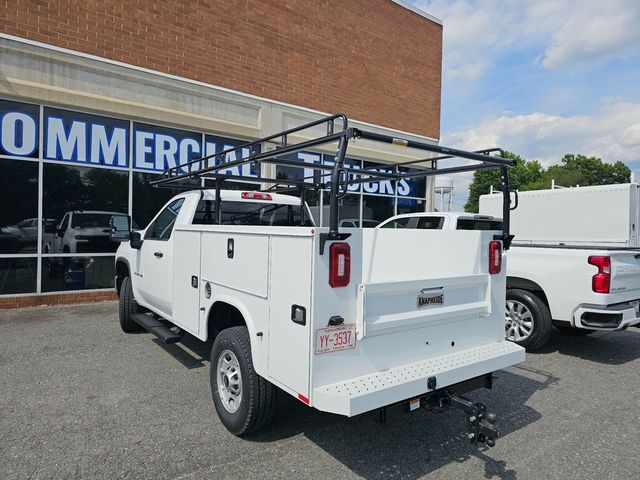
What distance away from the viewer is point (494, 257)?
3.78 meters

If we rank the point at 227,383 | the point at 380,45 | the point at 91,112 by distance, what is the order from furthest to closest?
the point at 380,45, the point at 91,112, the point at 227,383

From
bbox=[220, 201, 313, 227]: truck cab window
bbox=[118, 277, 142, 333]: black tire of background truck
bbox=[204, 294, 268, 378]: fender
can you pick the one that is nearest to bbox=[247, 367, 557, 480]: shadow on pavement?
bbox=[204, 294, 268, 378]: fender

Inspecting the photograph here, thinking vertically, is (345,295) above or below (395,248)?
below

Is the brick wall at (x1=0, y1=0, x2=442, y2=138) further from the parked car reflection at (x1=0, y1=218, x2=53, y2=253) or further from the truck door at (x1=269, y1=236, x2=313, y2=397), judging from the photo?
the truck door at (x1=269, y1=236, x2=313, y2=397)

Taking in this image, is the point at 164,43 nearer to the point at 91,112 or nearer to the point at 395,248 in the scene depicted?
the point at 91,112

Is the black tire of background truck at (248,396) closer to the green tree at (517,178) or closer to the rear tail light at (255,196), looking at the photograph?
the rear tail light at (255,196)

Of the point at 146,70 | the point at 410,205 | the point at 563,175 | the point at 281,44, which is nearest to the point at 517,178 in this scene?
the point at 563,175

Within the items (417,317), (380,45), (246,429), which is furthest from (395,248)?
(380,45)

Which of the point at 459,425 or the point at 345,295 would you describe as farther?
the point at 459,425

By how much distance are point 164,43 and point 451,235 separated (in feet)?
29.3

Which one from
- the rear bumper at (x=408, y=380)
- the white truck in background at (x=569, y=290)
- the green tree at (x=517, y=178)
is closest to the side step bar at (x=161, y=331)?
the rear bumper at (x=408, y=380)

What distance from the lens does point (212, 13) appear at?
10.8m

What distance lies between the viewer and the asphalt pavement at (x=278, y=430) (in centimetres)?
313

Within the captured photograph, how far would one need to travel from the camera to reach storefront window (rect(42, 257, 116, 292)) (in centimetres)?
894
